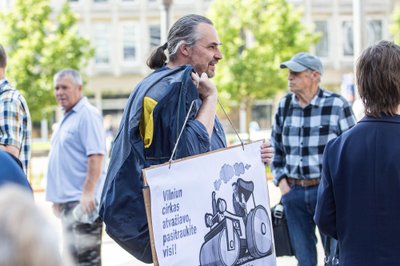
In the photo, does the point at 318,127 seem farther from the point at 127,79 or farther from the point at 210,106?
the point at 127,79

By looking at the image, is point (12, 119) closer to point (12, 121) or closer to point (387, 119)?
point (12, 121)

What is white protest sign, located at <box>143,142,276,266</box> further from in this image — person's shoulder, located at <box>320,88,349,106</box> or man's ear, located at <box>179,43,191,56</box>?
person's shoulder, located at <box>320,88,349,106</box>

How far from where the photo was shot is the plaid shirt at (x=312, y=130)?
21.4ft

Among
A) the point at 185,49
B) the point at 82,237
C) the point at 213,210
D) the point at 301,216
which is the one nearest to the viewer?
the point at 213,210

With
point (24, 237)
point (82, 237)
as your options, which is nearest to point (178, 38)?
point (24, 237)

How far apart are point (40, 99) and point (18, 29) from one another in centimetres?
360

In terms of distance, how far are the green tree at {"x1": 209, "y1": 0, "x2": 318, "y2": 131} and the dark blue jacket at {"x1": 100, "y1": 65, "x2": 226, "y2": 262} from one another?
36.9 m

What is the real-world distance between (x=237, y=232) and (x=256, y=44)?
38054 millimetres

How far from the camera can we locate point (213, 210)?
3590 mm

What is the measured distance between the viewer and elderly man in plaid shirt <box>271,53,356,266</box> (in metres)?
6.52

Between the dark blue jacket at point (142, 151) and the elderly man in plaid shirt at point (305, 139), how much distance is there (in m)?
2.96

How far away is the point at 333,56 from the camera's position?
2137 inches

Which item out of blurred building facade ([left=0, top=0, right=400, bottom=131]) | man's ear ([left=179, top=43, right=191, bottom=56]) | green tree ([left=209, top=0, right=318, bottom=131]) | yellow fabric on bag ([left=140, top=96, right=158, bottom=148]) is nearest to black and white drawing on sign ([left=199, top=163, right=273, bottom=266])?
yellow fabric on bag ([left=140, top=96, right=158, bottom=148])

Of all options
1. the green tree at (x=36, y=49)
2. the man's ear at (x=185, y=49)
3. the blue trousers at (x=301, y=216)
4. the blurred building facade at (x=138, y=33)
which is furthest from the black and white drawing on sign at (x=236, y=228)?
the blurred building facade at (x=138, y=33)
